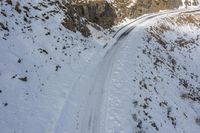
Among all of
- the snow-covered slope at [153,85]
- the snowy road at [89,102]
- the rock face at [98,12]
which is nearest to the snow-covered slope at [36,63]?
the snowy road at [89,102]

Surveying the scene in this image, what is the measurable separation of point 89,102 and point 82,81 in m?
3.09

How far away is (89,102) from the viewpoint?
19531 mm

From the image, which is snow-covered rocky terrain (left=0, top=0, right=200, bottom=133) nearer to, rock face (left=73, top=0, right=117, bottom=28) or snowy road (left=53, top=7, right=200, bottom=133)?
snowy road (left=53, top=7, right=200, bottom=133)

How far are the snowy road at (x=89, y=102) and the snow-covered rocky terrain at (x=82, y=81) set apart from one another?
56mm

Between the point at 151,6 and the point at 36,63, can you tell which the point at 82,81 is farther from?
the point at 151,6

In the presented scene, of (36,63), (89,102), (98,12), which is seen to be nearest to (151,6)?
(98,12)

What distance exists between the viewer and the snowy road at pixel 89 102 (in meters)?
17.0

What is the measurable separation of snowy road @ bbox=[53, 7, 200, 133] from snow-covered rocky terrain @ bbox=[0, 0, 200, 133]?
56mm

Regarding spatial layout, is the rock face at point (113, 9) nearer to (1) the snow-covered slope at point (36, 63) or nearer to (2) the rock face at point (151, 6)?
(2) the rock face at point (151, 6)

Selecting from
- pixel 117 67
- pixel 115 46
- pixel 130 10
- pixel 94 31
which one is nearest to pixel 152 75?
pixel 117 67

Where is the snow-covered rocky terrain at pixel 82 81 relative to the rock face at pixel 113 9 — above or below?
below

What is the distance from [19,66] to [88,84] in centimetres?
518

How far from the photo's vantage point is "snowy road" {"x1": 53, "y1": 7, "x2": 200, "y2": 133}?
17.0 m

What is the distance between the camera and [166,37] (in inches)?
1658
